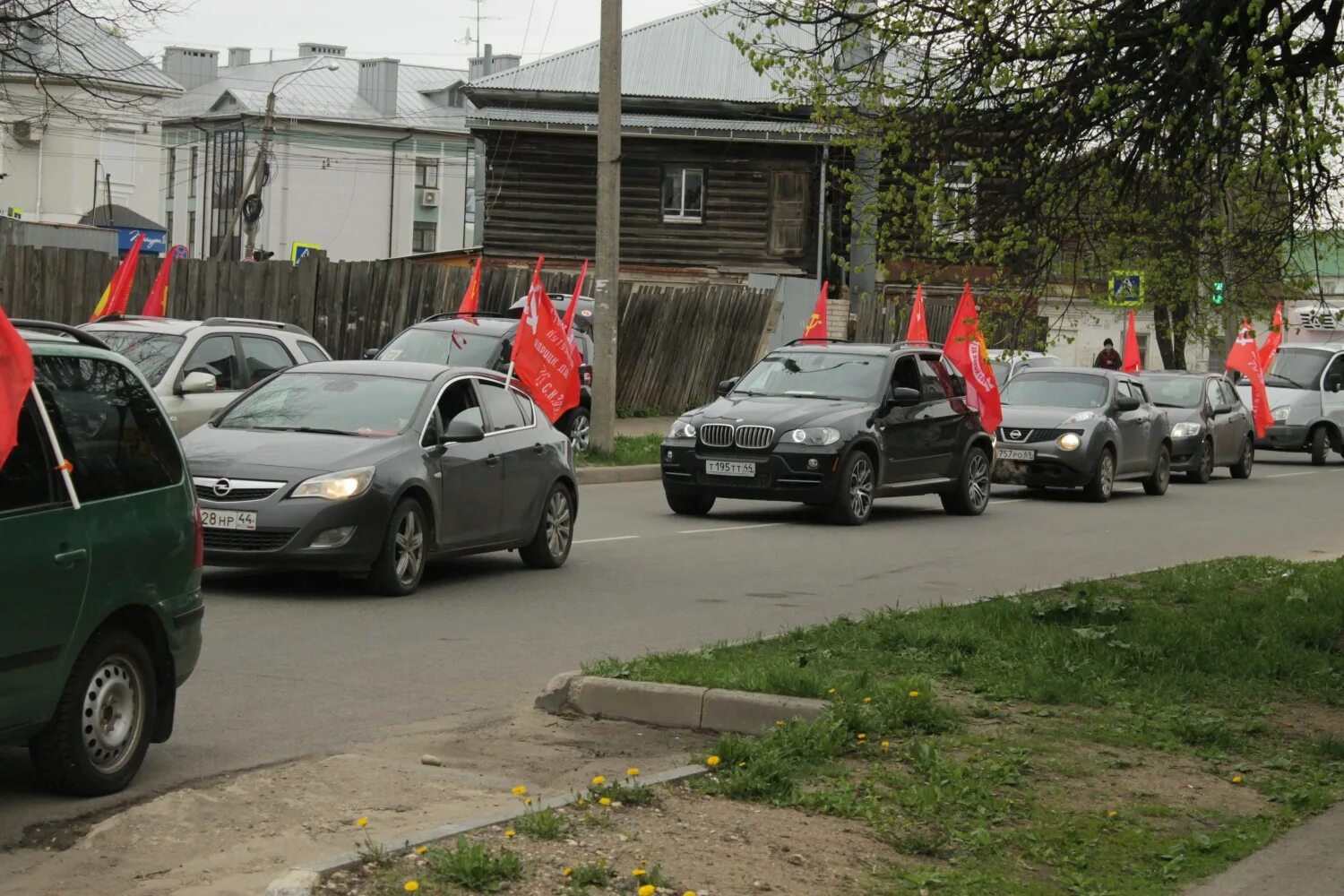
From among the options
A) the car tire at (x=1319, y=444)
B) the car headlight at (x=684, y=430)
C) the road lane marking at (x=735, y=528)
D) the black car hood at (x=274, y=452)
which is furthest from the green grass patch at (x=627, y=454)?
the car tire at (x=1319, y=444)

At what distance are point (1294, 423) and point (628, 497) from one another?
19.4 metres

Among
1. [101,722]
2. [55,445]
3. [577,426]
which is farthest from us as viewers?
[577,426]

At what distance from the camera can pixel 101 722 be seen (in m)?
6.60

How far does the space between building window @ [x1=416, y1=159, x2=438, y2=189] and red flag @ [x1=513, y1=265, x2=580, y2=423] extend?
7024cm

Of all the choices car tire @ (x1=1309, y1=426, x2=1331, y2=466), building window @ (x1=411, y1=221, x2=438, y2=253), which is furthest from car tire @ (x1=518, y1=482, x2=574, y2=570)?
building window @ (x1=411, y1=221, x2=438, y2=253)

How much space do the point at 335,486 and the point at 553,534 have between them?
276 cm

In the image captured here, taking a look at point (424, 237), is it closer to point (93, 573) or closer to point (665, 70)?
point (665, 70)

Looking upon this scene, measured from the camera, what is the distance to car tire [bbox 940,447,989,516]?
20641mm

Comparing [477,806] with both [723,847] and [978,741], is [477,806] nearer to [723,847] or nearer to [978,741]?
[723,847]

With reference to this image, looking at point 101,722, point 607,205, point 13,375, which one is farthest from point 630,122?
point 13,375

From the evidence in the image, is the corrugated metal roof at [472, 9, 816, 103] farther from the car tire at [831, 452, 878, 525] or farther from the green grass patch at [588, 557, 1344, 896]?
the green grass patch at [588, 557, 1344, 896]

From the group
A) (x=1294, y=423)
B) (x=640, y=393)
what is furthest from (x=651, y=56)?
(x=1294, y=423)

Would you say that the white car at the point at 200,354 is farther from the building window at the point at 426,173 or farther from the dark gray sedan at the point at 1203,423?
the building window at the point at 426,173

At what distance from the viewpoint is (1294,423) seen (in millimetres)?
36469
